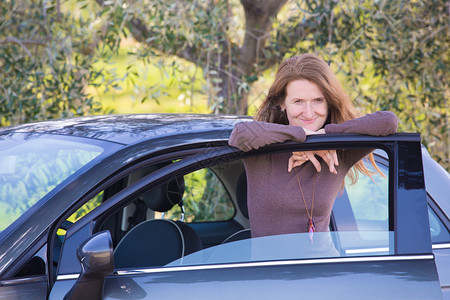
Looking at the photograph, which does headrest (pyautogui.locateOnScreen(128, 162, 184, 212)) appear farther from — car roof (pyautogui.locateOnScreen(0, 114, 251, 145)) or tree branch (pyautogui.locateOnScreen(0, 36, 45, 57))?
tree branch (pyautogui.locateOnScreen(0, 36, 45, 57))

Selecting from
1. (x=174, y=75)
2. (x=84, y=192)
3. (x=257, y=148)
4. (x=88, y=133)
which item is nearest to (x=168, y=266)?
(x=84, y=192)

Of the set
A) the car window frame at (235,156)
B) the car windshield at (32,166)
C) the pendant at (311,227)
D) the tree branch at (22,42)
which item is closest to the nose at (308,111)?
the car window frame at (235,156)

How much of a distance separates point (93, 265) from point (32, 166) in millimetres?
732

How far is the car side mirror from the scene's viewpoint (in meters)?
1.67

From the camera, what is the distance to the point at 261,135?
79.0 inches

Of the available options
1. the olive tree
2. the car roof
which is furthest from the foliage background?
the car roof

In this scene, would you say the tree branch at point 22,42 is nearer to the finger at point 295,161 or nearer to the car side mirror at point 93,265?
the finger at point 295,161

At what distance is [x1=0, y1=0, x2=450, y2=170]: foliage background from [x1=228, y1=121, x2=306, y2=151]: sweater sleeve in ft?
8.66

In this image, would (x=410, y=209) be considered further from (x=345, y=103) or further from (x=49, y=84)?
(x=49, y=84)

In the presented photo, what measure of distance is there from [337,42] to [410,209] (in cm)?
309

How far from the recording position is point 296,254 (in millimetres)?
2000

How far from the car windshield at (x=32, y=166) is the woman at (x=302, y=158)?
573 millimetres

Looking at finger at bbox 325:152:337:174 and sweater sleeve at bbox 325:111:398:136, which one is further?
finger at bbox 325:152:337:174

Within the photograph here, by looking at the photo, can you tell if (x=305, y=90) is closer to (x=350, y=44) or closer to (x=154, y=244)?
(x=154, y=244)
